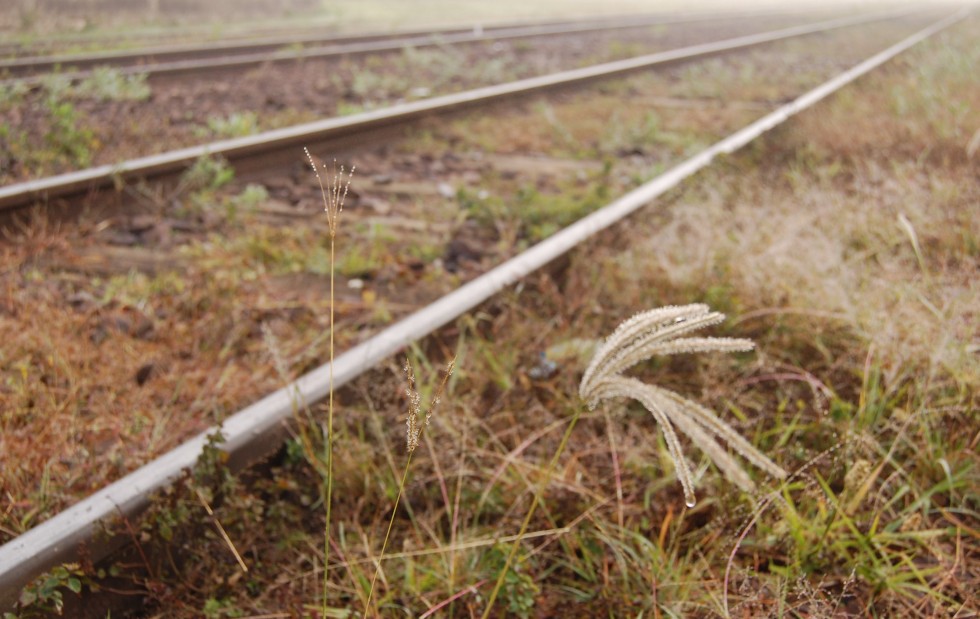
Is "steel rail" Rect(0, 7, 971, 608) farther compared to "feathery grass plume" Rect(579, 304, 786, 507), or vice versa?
"steel rail" Rect(0, 7, 971, 608)

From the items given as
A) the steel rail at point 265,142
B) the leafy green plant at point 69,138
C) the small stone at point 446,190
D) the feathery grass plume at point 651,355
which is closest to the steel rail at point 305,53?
the leafy green plant at point 69,138

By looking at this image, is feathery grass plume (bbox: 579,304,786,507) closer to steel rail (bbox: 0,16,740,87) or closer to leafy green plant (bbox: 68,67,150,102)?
leafy green plant (bbox: 68,67,150,102)

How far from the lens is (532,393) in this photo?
8.81 feet

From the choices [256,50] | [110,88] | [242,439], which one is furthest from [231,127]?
[256,50]

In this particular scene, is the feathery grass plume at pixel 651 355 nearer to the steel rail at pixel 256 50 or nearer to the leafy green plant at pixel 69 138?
the leafy green plant at pixel 69 138

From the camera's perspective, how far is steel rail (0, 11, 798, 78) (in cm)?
790

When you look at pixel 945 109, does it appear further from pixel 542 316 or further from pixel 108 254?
pixel 108 254

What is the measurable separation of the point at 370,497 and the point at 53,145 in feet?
13.7

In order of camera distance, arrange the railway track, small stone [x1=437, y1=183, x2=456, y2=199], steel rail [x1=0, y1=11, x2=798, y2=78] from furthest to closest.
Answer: steel rail [x1=0, y1=11, x2=798, y2=78], the railway track, small stone [x1=437, y1=183, x2=456, y2=199]

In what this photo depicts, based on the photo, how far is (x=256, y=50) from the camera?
10430 mm

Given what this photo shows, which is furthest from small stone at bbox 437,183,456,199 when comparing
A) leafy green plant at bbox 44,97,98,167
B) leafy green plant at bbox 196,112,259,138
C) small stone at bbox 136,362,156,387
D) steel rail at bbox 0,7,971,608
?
small stone at bbox 136,362,156,387

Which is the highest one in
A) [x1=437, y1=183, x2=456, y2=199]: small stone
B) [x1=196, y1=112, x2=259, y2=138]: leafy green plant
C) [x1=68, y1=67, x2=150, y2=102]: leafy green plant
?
[x1=68, y1=67, x2=150, y2=102]: leafy green plant

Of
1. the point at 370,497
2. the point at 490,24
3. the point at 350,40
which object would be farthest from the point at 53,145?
the point at 490,24

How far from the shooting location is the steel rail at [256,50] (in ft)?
25.9
